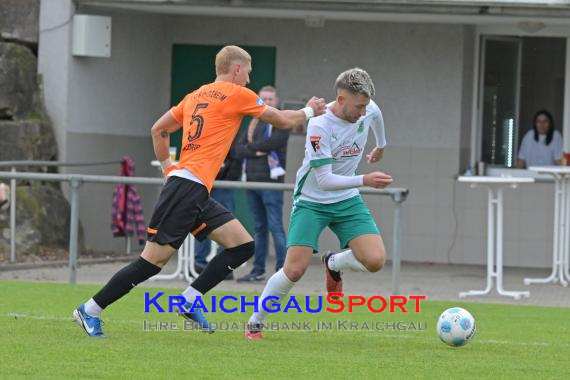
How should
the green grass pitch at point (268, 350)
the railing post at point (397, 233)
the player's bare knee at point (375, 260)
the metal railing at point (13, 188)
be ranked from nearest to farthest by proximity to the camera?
the green grass pitch at point (268, 350) < the player's bare knee at point (375, 260) < the railing post at point (397, 233) < the metal railing at point (13, 188)

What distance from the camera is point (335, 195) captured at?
9.27m

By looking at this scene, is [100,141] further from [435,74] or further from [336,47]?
[435,74]

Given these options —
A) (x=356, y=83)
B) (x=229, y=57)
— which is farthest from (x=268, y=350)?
(x=229, y=57)

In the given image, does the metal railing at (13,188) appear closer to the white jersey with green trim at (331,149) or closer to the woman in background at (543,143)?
the woman in background at (543,143)

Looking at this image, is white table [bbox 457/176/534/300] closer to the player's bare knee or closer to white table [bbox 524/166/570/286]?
white table [bbox 524/166/570/286]

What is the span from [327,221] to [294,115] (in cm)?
91

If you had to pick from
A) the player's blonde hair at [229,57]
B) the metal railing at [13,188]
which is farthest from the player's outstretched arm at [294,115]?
the metal railing at [13,188]

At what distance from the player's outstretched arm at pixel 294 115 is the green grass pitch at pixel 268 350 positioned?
1514 mm

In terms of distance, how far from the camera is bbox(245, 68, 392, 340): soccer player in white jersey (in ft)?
29.3

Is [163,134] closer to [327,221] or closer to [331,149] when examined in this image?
[331,149]

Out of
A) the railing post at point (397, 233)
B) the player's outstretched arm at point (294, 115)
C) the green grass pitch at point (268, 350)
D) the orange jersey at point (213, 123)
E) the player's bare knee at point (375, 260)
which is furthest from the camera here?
the railing post at point (397, 233)

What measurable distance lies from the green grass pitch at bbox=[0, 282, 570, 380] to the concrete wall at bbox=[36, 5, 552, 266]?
607 centimetres

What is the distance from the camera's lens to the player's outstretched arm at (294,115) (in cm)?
868

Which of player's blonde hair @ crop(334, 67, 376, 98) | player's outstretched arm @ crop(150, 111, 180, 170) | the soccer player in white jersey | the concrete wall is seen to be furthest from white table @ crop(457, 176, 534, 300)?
player's outstretched arm @ crop(150, 111, 180, 170)
